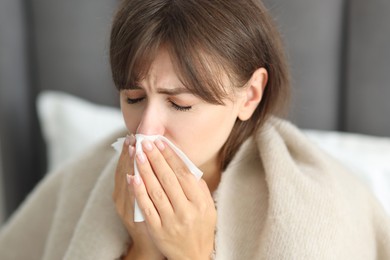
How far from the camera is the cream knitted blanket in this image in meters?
0.90

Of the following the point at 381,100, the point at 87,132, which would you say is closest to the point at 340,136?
the point at 381,100

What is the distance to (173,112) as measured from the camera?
842 millimetres

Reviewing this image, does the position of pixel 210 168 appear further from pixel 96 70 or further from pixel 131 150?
pixel 96 70

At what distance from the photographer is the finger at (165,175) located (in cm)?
82

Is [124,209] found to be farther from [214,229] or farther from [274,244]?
[274,244]

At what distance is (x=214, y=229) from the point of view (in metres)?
0.92

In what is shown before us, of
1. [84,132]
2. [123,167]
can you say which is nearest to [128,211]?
[123,167]

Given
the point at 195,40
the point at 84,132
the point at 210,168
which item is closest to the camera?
the point at 195,40

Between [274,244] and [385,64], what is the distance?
1.87 feet

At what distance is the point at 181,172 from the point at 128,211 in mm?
129

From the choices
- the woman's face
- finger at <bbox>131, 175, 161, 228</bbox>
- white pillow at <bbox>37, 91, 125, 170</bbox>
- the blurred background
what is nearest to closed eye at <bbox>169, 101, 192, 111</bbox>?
the woman's face

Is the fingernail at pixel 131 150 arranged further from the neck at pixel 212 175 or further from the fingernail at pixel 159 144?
the neck at pixel 212 175

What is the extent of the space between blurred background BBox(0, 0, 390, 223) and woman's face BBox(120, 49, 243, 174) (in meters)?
0.37

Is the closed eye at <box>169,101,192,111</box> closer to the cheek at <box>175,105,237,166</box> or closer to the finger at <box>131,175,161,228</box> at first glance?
the cheek at <box>175,105,237,166</box>
